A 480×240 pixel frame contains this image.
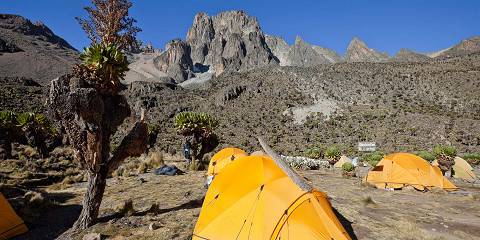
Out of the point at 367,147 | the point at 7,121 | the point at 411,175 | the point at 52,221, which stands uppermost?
the point at 7,121

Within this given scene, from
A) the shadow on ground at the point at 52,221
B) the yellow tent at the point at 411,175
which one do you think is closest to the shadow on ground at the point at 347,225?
the yellow tent at the point at 411,175

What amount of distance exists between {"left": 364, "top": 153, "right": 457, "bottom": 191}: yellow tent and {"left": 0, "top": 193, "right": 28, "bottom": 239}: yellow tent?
1716 centimetres

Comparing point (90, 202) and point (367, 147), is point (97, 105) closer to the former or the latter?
point (90, 202)

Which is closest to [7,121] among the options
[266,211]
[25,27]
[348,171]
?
[348,171]

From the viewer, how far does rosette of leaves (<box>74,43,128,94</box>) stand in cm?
1177

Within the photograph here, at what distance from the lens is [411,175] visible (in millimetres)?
20328

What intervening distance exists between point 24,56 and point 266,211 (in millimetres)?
139139

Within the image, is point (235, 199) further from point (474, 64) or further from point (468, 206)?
point (474, 64)

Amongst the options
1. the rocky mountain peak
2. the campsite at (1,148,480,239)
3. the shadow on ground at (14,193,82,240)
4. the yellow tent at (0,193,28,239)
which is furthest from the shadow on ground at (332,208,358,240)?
the rocky mountain peak

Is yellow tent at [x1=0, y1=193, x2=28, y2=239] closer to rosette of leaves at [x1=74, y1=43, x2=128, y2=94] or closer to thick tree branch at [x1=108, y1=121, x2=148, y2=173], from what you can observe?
thick tree branch at [x1=108, y1=121, x2=148, y2=173]

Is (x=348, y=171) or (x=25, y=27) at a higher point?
(x=25, y=27)

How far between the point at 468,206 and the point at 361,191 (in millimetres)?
4840

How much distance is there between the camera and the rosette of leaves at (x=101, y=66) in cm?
1177

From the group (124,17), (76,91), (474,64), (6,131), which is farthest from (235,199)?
(474,64)
